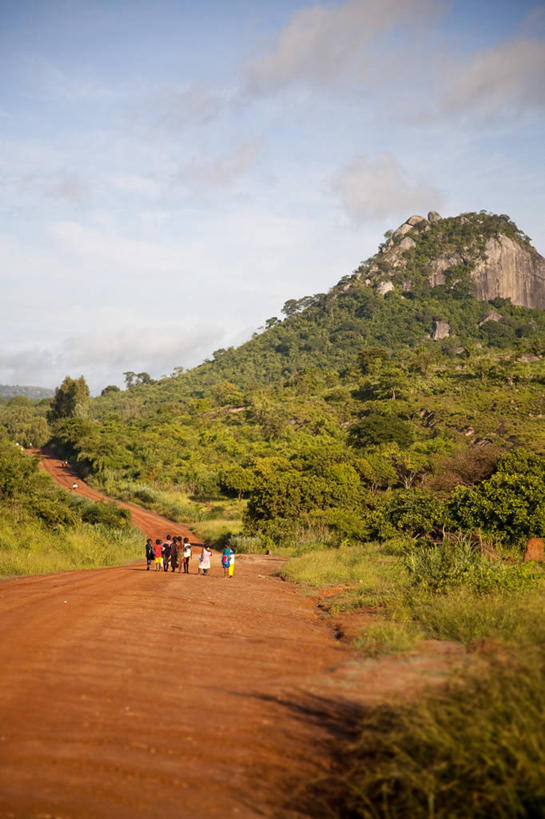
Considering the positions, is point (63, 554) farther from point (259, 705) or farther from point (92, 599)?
point (259, 705)

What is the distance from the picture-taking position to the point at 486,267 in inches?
6988

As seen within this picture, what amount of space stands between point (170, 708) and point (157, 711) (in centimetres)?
15

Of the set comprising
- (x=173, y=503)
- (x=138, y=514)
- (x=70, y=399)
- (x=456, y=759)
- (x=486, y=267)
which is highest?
(x=486, y=267)

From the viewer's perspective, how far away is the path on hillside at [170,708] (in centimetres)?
412

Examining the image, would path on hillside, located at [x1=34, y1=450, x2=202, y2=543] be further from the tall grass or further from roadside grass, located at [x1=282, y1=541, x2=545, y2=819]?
the tall grass

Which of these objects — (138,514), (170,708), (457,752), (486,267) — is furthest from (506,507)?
(486,267)

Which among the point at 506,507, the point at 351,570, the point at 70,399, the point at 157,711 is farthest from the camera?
the point at 70,399

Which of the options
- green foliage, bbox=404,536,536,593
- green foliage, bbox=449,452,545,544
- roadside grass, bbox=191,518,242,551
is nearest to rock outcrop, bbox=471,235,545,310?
roadside grass, bbox=191,518,242,551

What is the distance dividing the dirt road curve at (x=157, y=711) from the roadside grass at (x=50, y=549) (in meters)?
7.54

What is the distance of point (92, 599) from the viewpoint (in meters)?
11.9

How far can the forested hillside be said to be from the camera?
79.6ft

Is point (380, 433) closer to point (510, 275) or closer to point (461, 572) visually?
point (461, 572)

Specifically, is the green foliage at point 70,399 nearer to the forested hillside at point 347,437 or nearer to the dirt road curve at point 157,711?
the forested hillside at point 347,437

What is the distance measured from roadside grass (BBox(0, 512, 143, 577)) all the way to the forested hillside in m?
8.00
